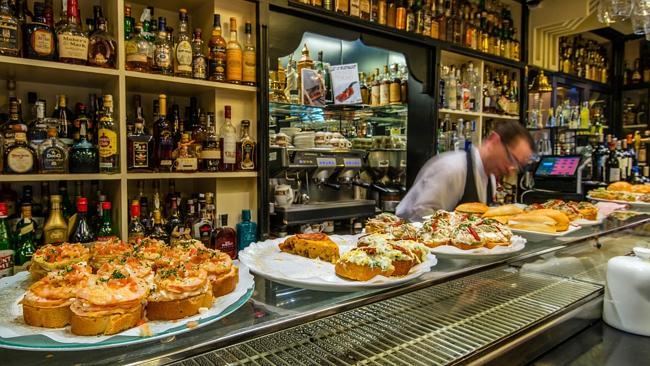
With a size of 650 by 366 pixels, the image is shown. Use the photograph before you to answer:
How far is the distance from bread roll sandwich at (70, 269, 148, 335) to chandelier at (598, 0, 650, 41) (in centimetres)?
261

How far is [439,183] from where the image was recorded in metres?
2.44

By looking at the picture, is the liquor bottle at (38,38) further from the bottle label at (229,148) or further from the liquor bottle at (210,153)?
the bottle label at (229,148)

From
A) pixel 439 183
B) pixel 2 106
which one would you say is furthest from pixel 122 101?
pixel 439 183

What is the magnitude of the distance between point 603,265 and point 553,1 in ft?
11.6

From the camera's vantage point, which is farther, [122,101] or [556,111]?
[556,111]

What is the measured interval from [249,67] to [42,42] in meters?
1.02

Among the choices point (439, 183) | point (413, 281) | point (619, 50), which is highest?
point (619, 50)

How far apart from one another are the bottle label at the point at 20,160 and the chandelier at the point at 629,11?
290 centimetres

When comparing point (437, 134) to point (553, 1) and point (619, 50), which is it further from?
point (619, 50)

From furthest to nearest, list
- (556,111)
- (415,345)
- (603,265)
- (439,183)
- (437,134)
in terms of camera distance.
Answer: (556,111) < (437,134) < (439,183) < (603,265) < (415,345)

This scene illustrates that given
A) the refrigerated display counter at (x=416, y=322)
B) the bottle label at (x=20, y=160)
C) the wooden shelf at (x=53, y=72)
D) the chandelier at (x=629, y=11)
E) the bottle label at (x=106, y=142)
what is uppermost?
the chandelier at (x=629, y=11)

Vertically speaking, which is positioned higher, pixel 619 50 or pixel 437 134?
pixel 619 50

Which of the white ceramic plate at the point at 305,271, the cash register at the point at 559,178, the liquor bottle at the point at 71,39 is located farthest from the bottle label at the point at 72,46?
the cash register at the point at 559,178

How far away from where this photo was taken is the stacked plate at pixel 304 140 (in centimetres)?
308
